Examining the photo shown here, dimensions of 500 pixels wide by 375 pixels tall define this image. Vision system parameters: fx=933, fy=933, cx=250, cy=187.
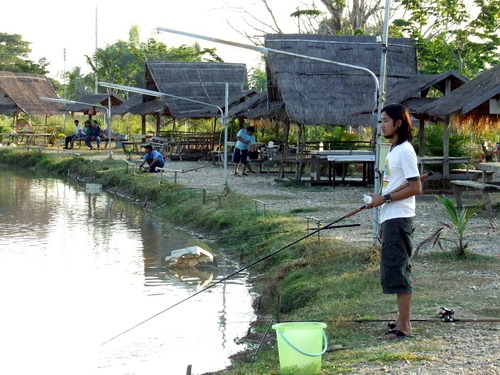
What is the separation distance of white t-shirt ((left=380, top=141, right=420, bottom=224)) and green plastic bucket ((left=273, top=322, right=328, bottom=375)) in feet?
3.45

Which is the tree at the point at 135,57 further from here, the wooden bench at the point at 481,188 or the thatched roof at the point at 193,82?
the wooden bench at the point at 481,188

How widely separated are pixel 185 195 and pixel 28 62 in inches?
1636

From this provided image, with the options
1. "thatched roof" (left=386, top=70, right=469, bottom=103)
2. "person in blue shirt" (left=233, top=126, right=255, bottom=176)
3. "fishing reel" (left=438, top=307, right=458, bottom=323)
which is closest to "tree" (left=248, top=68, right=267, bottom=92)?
"person in blue shirt" (left=233, top=126, right=255, bottom=176)

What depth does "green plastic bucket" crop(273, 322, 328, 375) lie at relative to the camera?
577 centimetres

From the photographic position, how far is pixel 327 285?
8.95m

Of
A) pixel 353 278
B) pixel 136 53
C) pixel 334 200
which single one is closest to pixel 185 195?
pixel 334 200

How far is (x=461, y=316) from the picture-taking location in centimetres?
712

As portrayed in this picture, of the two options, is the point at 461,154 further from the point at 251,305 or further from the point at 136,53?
the point at 136,53

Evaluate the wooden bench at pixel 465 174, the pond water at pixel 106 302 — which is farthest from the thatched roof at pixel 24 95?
the wooden bench at pixel 465 174

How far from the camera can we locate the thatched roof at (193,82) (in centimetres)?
2959

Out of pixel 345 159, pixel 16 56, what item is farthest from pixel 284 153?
pixel 16 56

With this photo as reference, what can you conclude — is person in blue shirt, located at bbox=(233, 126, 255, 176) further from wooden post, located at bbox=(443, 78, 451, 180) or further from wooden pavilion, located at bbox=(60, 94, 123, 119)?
wooden pavilion, located at bbox=(60, 94, 123, 119)

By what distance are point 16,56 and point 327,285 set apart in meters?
61.6

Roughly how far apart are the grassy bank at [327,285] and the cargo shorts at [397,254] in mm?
391
